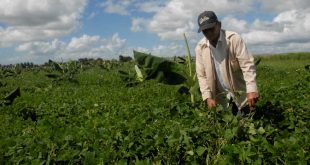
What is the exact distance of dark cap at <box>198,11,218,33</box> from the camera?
587 cm

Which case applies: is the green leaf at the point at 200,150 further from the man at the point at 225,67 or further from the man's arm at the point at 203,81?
the man's arm at the point at 203,81

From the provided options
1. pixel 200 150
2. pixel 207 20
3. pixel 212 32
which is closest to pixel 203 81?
pixel 212 32

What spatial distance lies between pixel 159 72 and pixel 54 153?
236 inches

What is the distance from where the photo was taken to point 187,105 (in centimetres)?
657

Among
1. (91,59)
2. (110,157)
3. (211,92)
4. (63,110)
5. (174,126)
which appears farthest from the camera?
(91,59)

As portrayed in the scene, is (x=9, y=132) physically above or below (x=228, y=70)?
below

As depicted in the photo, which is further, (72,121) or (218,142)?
(72,121)

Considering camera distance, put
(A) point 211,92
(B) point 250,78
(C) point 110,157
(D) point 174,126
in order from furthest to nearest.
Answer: (A) point 211,92
(B) point 250,78
(D) point 174,126
(C) point 110,157

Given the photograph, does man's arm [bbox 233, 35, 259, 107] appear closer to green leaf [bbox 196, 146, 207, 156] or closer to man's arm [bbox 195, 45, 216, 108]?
man's arm [bbox 195, 45, 216, 108]

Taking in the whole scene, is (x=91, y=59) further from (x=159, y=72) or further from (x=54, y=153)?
(x=54, y=153)

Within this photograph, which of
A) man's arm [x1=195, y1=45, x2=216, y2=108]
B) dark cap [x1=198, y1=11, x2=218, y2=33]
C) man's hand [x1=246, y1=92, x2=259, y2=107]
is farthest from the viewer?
man's arm [x1=195, y1=45, x2=216, y2=108]

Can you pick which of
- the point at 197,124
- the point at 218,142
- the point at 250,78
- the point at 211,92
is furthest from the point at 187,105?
the point at 218,142

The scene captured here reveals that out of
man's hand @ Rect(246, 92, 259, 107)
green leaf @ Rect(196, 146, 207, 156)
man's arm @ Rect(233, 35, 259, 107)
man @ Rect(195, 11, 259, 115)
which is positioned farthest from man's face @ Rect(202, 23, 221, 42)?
green leaf @ Rect(196, 146, 207, 156)

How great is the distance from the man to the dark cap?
0.07 ft
